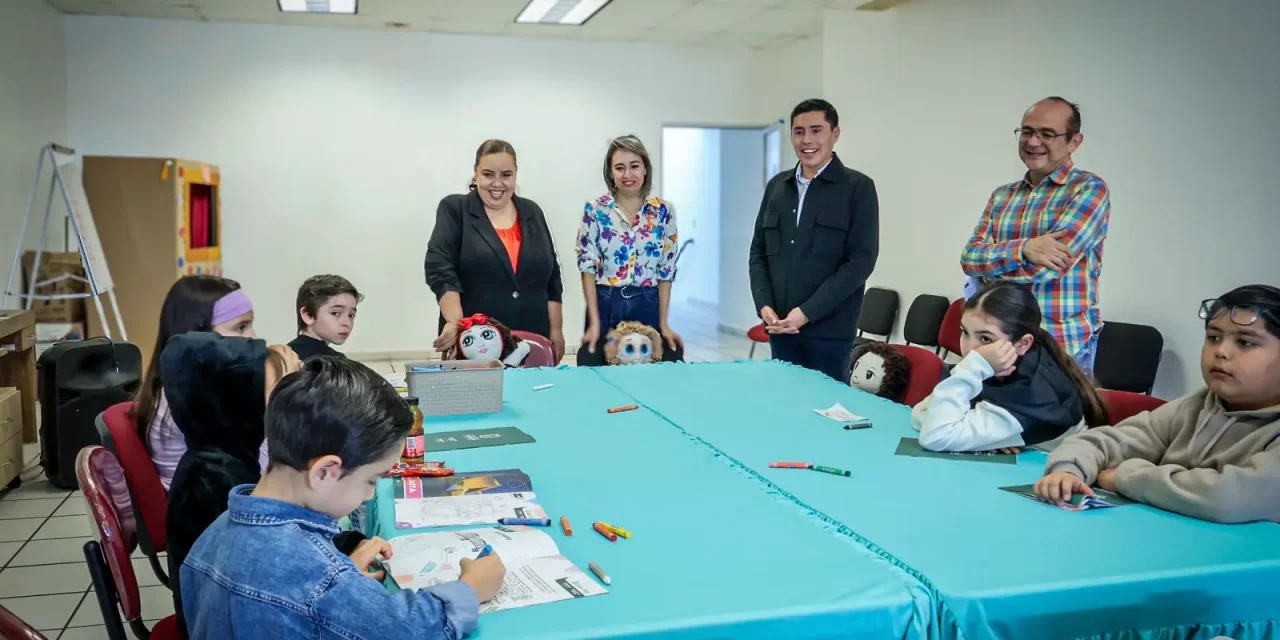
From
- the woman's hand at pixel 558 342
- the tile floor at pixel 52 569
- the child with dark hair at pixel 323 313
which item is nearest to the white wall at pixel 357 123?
the tile floor at pixel 52 569

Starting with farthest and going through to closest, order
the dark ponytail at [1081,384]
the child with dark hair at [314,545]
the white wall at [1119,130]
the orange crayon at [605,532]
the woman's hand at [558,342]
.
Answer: the white wall at [1119,130], the woman's hand at [558,342], the dark ponytail at [1081,384], the orange crayon at [605,532], the child with dark hair at [314,545]

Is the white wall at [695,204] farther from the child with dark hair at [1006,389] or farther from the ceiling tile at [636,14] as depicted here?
the child with dark hair at [1006,389]

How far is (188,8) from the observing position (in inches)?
289

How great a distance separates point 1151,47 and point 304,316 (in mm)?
4117

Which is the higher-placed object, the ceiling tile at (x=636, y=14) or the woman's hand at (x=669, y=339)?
the ceiling tile at (x=636, y=14)

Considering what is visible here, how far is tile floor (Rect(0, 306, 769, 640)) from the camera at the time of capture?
2.95 meters

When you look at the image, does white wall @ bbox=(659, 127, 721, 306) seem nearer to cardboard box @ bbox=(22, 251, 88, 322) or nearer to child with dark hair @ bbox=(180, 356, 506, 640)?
cardboard box @ bbox=(22, 251, 88, 322)

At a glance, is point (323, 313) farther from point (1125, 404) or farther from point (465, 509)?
point (1125, 404)

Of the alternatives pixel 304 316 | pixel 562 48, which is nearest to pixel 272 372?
pixel 304 316

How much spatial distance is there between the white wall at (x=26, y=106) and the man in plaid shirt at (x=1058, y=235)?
245 inches

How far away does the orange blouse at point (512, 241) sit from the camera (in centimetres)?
391

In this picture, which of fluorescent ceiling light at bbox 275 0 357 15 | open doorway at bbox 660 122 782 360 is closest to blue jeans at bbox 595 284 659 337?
open doorway at bbox 660 122 782 360

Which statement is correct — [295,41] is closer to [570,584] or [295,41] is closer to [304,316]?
[304,316]

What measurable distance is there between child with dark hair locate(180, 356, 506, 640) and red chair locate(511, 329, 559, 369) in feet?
7.72
